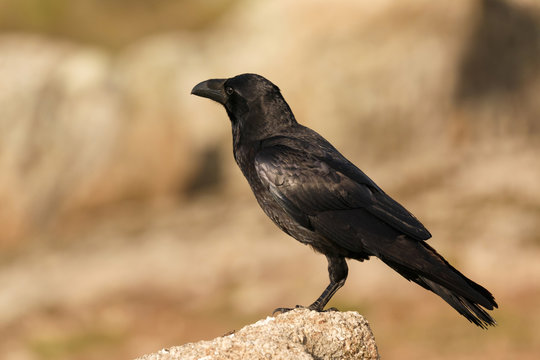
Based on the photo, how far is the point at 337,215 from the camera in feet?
19.8

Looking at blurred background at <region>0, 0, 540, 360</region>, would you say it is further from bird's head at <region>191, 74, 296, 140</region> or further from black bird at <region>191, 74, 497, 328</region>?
black bird at <region>191, 74, 497, 328</region>

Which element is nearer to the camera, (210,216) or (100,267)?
(100,267)

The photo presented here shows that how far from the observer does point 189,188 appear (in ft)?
61.5

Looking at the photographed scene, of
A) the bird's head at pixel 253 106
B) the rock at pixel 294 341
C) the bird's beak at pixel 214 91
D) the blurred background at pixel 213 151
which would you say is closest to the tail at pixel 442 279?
the rock at pixel 294 341

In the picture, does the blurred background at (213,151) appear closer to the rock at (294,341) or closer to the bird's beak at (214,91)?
the bird's beak at (214,91)

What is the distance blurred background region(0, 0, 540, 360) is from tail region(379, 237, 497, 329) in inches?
320

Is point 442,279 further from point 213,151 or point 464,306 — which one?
point 213,151

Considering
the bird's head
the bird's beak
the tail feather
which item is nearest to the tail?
the tail feather

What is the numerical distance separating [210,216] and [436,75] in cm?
563

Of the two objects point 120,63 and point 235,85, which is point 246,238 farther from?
point 235,85

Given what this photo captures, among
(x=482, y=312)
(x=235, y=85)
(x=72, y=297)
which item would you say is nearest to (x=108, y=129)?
(x=72, y=297)

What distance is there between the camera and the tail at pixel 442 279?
5496 millimetres

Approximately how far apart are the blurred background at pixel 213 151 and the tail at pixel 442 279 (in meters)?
8.13

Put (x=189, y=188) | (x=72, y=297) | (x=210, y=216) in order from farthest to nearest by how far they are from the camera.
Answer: (x=189, y=188) < (x=210, y=216) < (x=72, y=297)
